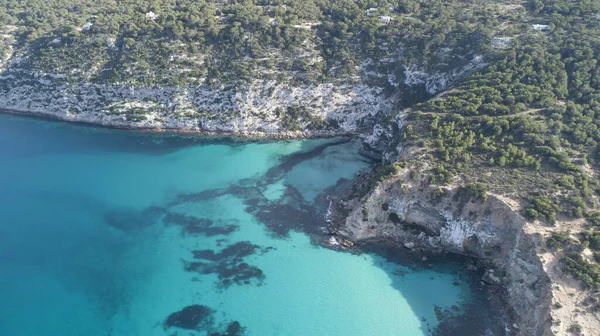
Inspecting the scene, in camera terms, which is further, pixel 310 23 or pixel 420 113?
pixel 310 23

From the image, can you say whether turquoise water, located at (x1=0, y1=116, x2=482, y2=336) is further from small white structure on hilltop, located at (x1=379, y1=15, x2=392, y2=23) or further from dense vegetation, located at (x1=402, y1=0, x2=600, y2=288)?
small white structure on hilltop, located at (x1=379, y1=15, x2=392, y2=23)

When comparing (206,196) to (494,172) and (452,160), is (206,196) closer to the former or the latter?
(452,160)

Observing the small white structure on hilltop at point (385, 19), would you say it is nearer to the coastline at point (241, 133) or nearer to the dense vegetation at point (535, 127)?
the dense vegetation at point (535, 127)

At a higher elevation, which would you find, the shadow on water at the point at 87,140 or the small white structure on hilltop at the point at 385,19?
the small white structure on hilltop at the point at 385,19

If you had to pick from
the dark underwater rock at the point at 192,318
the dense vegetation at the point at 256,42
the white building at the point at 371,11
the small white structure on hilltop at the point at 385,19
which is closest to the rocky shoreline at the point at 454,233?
the dark underwater rock at the point at 192,318

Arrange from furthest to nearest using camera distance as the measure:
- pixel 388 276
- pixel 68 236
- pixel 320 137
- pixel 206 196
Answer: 1. pixel 320 137
2. pixel 206 196
3. pixel 68 236
4. pixel 388 276

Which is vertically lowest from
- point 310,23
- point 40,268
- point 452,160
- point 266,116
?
point 40,268

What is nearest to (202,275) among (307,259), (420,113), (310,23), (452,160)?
(307,259)
